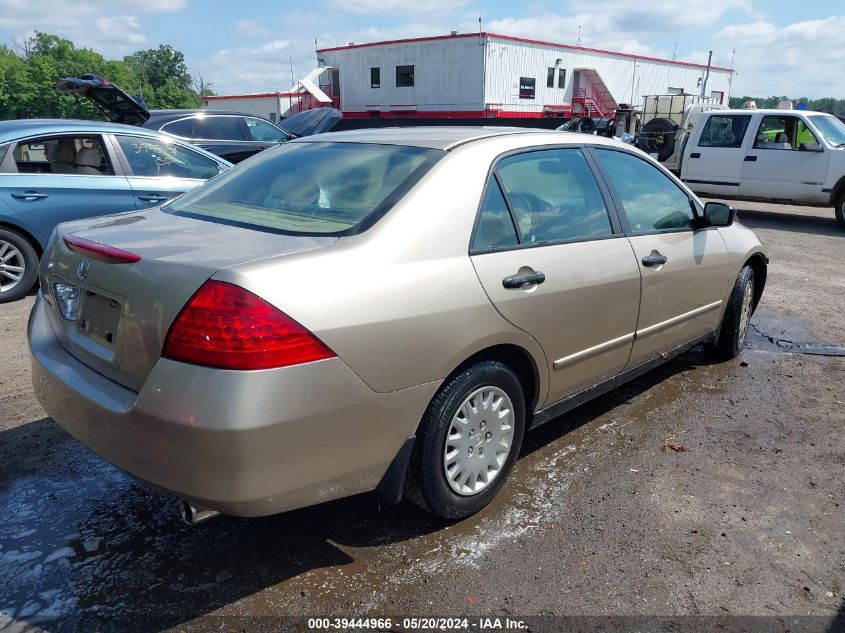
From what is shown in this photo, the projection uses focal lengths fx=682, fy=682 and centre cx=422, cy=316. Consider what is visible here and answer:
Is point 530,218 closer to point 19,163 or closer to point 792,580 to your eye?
point 792,580

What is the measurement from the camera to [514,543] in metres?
2.84

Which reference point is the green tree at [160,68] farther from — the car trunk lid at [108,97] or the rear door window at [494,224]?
the rear door window at [494,224]

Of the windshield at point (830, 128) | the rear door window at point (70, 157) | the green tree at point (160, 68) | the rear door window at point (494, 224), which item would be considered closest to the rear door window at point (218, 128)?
the rear door window at point (70, 157)

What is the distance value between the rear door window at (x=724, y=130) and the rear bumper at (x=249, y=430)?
11840 millimetres

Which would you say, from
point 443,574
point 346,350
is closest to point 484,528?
point 443,574

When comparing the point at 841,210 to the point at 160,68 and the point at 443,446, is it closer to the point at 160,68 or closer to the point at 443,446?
the point at 443,446

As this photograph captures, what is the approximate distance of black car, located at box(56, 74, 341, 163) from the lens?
9.31 metres

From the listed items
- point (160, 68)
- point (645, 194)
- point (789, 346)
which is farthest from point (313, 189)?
point (160, 68)

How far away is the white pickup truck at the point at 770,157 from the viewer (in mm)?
11359

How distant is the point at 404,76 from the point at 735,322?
3280 cm

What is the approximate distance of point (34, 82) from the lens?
222 feet

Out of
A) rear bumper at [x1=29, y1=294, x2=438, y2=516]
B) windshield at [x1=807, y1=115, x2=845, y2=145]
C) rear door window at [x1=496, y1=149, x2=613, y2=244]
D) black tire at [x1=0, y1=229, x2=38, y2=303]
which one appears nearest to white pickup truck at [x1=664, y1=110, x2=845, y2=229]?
windshield at [x1=807, y1=115, x2=845, y2=145]

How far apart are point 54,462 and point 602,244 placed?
9.74ft

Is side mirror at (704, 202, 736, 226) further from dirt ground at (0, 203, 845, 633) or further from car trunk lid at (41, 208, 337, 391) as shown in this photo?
car trunk lid at (41, 208, 337, 391)
